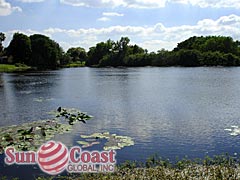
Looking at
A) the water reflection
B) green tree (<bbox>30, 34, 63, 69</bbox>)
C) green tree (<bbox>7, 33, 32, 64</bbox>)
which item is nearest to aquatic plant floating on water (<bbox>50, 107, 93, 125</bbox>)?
the water reflection

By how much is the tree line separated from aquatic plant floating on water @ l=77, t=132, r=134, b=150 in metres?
101

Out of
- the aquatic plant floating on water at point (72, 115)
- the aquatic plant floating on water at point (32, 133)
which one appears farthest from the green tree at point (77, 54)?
the aquatic plant floating on water at point (32, 133)

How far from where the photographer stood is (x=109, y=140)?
14.8m

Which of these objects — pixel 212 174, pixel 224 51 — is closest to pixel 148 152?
pixel 212 174

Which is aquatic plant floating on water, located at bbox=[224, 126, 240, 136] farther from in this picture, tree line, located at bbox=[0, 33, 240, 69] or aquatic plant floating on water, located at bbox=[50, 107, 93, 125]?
tree line, located at bbox=[0, 33, 240, 69]

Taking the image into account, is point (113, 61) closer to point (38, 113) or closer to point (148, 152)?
point (38, 113)

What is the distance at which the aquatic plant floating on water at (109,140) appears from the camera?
13.9m

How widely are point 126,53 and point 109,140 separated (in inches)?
5168

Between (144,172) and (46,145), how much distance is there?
5.51 m

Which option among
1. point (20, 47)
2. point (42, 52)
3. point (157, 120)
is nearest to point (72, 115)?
point (157, 120)

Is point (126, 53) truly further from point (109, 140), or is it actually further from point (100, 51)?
point (109, 140)

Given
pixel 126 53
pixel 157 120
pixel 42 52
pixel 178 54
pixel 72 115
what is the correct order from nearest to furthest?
pixel 157 120 → pixel 72 115 → pixel 42 52 → pixel 178 54 → pixel 126 53

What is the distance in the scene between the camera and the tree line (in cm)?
11325

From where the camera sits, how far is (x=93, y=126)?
17828mm
